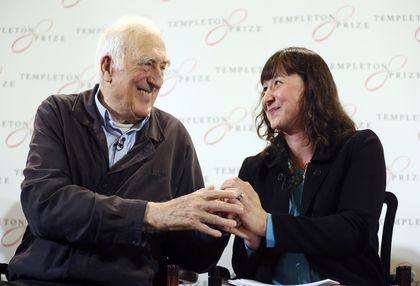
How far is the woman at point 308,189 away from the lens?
6.98 ft

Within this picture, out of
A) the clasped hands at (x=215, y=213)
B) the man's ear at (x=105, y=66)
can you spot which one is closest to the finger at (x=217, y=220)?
the clasped hands at (x=215, y=213)

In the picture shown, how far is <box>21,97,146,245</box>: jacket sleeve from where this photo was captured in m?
2.05

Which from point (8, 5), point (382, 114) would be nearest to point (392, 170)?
point (382, 114)

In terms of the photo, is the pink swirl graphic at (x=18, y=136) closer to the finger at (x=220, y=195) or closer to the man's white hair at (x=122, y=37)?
the man's white hair at (x=122, y=37)

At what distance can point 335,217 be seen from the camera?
2137 mm

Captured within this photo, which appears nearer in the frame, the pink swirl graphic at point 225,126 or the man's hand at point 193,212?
the man's hand at point 193,212

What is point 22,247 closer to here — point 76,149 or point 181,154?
point 76,149

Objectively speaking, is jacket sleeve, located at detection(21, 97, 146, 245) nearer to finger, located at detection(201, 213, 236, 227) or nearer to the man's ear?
finger, located at detection(201, 213, 236, 227)

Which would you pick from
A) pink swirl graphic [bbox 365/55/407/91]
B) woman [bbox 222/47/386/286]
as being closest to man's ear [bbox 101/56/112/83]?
woman [bbox 222/47/386/286]

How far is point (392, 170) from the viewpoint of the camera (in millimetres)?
3051

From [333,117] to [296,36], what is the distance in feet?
2.88

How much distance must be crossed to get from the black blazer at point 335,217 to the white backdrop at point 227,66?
2.68 ft

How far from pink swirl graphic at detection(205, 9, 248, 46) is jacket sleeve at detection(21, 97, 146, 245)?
128 centimetres

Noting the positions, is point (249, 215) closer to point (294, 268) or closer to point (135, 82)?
point (294, 268)
